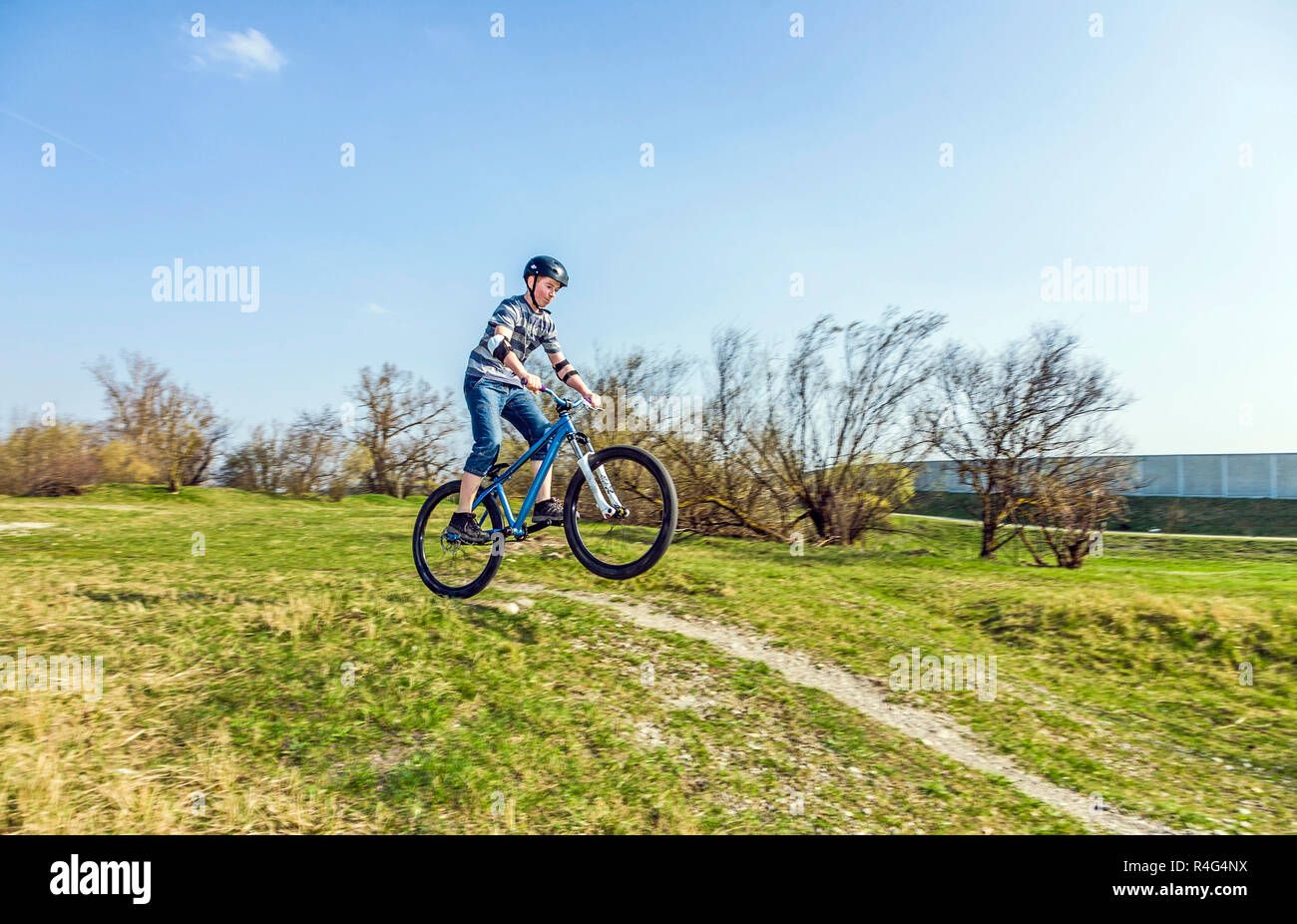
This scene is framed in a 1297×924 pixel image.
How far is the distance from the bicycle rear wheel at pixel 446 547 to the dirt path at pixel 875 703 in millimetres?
2980

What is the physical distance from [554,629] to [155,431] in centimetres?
2040

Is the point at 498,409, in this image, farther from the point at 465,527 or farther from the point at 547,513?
the point at 465,527

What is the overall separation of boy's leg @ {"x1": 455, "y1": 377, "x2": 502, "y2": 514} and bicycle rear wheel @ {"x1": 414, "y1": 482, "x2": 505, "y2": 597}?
21 centimetres

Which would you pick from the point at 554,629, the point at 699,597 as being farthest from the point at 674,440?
the point at 554,629

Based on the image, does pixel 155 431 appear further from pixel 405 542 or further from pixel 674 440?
pixel 674 440

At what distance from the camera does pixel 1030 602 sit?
13000 mm

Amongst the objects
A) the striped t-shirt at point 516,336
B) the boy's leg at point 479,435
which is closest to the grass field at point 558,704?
the boy's leg at point 479,435

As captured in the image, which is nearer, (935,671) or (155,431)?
(935,671)

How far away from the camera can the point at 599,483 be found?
4.91 meters

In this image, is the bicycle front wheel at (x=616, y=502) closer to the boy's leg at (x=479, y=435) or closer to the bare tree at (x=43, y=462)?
the boy's leg at (x=479, y=435)

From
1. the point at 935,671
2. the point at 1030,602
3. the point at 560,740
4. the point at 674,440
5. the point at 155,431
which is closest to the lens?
the point at 560,740

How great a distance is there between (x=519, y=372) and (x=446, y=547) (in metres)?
2.29

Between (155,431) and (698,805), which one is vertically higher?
(155,431)

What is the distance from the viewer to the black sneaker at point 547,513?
5.29m
